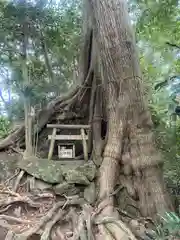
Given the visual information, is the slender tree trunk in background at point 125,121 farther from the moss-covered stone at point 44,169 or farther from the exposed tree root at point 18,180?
the exposed tree root at point 18,180

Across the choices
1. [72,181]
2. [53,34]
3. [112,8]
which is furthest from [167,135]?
[53,34]

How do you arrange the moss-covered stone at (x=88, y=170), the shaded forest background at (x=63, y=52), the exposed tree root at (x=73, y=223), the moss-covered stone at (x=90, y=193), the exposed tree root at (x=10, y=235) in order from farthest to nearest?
the shaded forest background at (x=63, y=52) < the moss-covered stone at (x=88, y=170) < the moss-covered stone at (x=90, y=193) < the exposed tree root at (x=73, y=223) < the exposed tree root at (x=10, y=235)

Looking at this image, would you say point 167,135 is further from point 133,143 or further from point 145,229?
point 145,229

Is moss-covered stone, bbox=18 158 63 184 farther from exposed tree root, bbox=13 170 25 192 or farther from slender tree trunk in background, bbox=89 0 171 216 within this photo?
slender tree trunk in background, bbox=89 0 171 216

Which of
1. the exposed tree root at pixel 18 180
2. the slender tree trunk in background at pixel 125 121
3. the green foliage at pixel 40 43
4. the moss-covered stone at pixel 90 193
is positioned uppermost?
the green foliage at pixel 40 43

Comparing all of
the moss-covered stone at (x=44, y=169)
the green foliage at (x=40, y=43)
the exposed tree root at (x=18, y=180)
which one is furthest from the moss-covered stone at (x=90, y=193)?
the green foliage at (x=40, y=43)

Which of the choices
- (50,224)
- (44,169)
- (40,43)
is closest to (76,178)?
(44,169)

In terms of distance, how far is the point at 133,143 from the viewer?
4.19 metres

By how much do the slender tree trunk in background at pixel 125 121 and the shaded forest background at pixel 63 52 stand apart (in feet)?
1.46

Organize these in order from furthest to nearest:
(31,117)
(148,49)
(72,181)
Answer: (148,49) → (31,117) → (72,181)

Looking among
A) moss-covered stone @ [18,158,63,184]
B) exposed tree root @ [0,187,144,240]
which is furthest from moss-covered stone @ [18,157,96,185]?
exposed tree root @ [0,187,144,240]

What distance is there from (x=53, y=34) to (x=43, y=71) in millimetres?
1420

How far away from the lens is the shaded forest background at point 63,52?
5.12 metres

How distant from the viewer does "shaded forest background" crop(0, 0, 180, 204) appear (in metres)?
5.12
